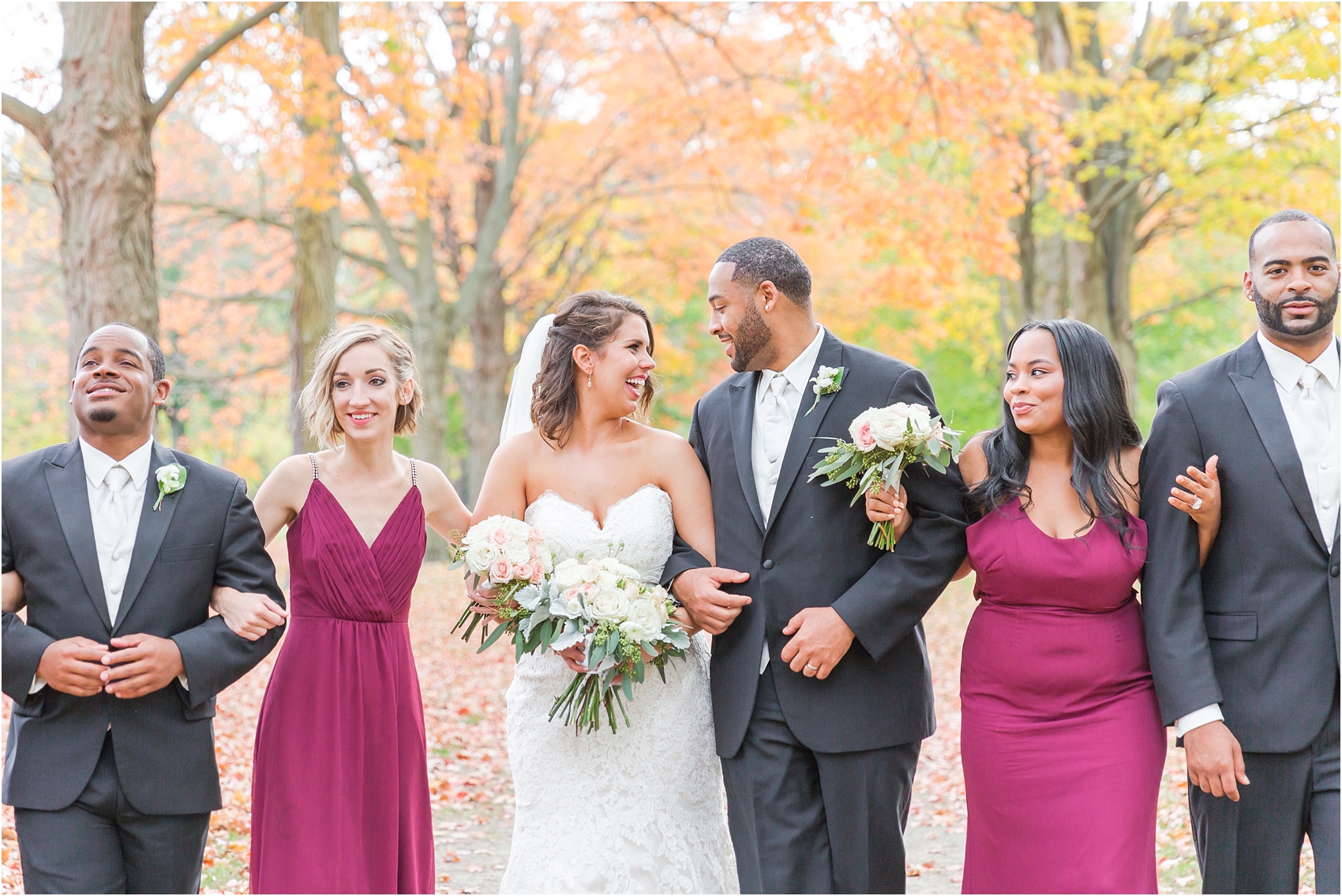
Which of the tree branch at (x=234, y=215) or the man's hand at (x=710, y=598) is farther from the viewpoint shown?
the tree branch at (x=234, y=215)

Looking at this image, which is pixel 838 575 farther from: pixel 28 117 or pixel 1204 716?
pixel 28 117

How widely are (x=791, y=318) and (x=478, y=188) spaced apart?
57.3ft

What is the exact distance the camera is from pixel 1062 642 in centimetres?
414

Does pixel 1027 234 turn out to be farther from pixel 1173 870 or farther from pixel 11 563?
pixel 11 563

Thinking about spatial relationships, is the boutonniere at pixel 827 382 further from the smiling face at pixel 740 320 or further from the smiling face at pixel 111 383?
the smiling face at pixel 111 383

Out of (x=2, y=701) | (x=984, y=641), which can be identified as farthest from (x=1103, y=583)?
(x=2, y=701)

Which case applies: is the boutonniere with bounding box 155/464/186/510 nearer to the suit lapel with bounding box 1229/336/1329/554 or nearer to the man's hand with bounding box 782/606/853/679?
the man's hand with bounding box 782/606/853/679

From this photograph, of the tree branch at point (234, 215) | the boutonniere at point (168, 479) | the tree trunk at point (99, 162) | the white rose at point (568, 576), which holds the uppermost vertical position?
the tree branch at point (234, 215)

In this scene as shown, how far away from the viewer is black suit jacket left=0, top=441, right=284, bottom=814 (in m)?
3.88

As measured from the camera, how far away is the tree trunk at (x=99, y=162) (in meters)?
7.61

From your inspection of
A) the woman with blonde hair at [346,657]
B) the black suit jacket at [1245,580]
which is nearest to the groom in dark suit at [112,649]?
the woman with blonde hair at [346,657]

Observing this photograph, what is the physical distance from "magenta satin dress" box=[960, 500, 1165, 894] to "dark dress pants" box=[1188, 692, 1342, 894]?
236 mm

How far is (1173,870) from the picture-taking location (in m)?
6.59

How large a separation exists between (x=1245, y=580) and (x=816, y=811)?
1747 mm
